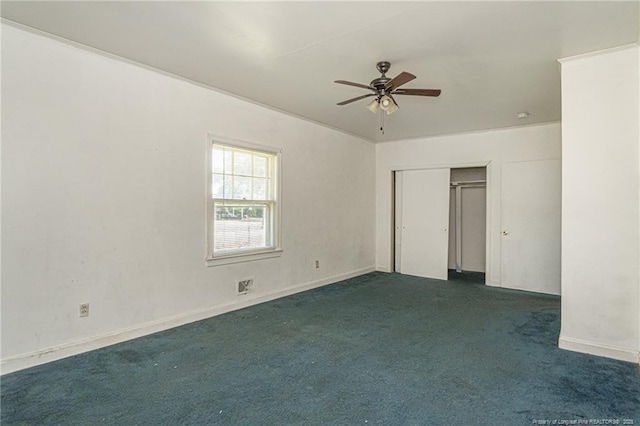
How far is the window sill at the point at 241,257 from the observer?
3.98 metres

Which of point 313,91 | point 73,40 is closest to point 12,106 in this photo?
point 73,40

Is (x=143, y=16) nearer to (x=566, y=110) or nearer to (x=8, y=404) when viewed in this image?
(x=8, y=404)

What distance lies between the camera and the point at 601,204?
297 centimetres

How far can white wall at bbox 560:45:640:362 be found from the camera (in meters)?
2.87

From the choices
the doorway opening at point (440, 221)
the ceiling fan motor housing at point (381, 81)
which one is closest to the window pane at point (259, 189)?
the ceiling fan motor housing at point (381, 81)

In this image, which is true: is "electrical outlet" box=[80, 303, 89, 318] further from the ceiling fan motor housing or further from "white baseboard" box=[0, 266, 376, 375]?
the ceiling fan motor housing

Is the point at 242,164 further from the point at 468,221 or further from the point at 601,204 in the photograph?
the point at 468,221

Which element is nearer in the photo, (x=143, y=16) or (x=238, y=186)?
(x=143, y=16)

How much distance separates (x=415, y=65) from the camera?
3.29 meters

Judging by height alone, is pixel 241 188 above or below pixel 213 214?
above

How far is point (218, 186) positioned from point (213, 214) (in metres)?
0.35

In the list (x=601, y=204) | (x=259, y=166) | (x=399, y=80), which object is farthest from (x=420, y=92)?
(x=259, y=166)

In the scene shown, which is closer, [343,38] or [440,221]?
[343,38]

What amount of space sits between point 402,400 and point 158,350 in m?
2.11
